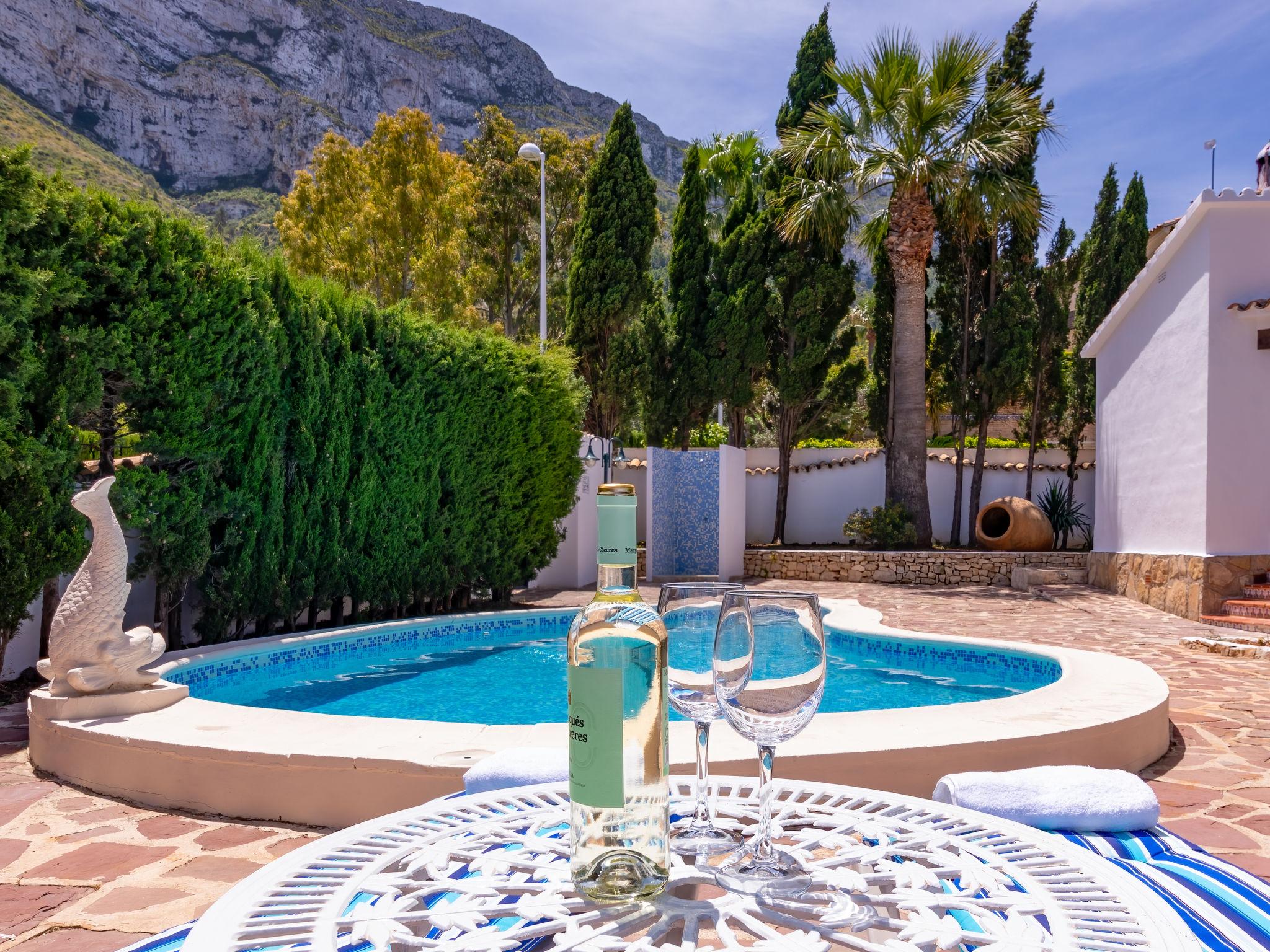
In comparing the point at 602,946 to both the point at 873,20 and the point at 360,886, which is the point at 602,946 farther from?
the point at 873,20

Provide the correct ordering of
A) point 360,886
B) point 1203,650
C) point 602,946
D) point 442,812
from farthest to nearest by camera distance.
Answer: point 1203,650, point 442,812, point 360,886, point 602,946

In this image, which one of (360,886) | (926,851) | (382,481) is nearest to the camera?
(360,886)

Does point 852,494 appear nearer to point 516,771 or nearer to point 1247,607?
point 1247,607

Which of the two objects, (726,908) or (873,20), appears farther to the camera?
(873,20)

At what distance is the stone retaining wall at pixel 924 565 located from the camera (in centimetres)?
1277

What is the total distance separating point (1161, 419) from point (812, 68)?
9.17 meters

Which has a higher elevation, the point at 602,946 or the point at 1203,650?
the point at 602,946

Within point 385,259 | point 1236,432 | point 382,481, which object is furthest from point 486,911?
point 385,259

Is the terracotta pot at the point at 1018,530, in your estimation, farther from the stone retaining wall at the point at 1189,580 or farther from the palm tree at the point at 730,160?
the palm tree at the point at 730,160

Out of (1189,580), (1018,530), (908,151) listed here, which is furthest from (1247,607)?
(908,151)

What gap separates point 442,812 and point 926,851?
659 mm

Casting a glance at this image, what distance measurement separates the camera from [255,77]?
5006cm

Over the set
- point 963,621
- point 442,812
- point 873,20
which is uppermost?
point 873,20

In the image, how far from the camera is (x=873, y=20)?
1255 cm
